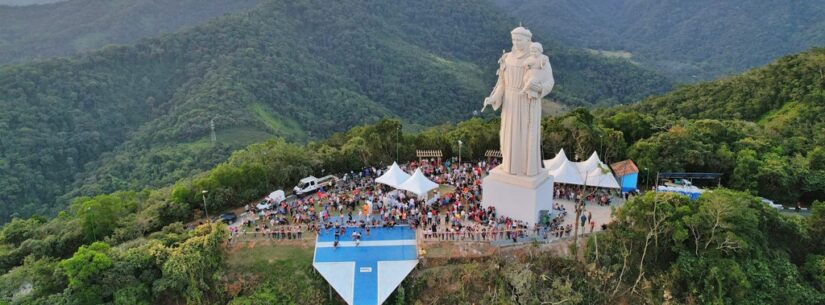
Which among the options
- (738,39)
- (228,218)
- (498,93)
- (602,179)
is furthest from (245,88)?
(738,39)

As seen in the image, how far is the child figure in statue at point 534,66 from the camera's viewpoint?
24.4 metres

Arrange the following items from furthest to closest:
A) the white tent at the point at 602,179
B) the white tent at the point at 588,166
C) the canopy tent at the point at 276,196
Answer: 1. the white tent at the point at 588,166
2. the white tent at the point at 602,179
3. the canopy tent at the point at 276,196

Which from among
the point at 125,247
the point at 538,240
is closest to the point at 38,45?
the point at 125,247

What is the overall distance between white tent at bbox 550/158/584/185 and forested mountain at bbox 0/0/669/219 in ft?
144

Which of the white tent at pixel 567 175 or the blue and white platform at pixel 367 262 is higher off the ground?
the white tent at pixel 567 175

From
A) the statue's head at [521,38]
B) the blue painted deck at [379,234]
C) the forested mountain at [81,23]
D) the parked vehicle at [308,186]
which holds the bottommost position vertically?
the blue painted deck at [379,234]

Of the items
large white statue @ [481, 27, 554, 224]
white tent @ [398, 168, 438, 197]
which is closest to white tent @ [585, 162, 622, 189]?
large white statue @ [481, 27, 554, 224]

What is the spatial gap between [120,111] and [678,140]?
258 feet

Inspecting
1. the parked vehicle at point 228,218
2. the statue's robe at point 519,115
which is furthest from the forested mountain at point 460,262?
the statue's robe at point 519,115

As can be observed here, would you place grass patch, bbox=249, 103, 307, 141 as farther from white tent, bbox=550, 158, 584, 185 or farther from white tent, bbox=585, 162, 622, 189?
white tent, bbox=585, 162, 622, 189

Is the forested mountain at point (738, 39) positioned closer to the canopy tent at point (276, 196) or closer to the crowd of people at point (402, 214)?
the crowd of people at point (402, 214)

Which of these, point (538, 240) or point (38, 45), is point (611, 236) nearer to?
point (538, 240)

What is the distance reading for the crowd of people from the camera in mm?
25234

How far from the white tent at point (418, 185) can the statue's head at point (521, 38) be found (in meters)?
8.61
